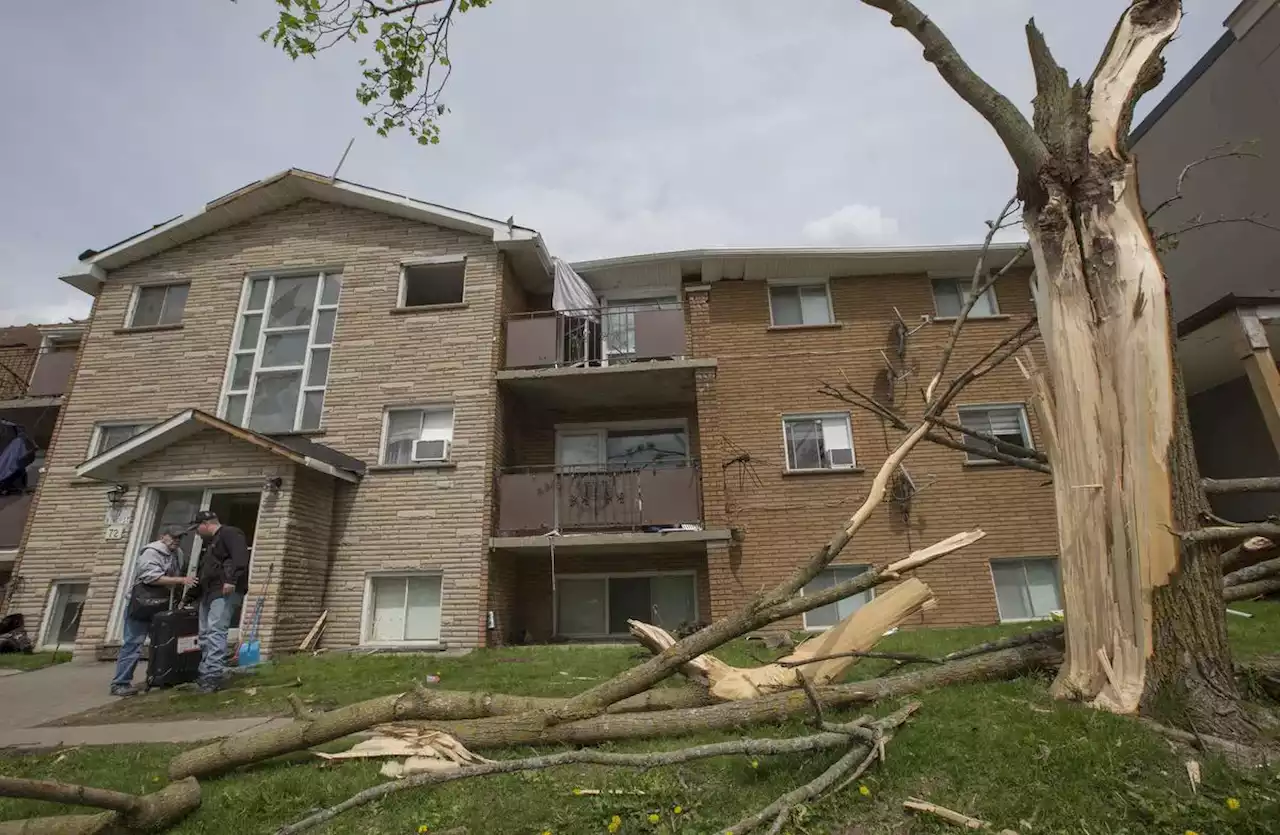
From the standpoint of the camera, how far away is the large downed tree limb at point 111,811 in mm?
2896

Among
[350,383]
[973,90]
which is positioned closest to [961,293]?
[973,90]

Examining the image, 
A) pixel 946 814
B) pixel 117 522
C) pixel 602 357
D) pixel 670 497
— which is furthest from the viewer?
pixel 602 357

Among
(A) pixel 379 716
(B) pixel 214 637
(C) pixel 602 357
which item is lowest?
(A) pixel 379 716

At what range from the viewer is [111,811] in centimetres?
340

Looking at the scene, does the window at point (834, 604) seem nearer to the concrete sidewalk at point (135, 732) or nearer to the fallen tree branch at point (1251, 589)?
the fallen tree branch at point (1251, 589)

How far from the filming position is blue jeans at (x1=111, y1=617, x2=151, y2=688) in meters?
7.12

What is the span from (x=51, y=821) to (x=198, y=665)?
15.5ft

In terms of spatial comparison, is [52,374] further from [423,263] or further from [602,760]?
[602,760]

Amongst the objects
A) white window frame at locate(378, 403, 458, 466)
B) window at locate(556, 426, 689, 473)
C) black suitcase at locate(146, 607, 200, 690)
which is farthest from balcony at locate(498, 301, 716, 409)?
black suitcase at locate(146, 607, 200, 690)

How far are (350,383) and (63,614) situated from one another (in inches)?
235

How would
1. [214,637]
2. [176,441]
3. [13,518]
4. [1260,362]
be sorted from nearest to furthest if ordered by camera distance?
1. [214,637]
2. [1260,362]
3. [176,441]
4. [13,518]

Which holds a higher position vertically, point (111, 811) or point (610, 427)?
point (610, 427)

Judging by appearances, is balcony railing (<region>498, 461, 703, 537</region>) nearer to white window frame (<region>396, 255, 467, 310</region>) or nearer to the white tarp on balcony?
the white tarp on balcony

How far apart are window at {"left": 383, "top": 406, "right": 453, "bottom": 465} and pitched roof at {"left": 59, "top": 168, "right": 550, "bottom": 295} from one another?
347 cm
